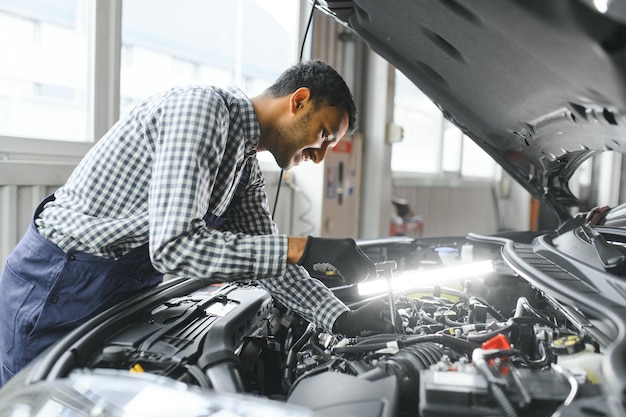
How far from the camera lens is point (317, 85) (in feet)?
5.00

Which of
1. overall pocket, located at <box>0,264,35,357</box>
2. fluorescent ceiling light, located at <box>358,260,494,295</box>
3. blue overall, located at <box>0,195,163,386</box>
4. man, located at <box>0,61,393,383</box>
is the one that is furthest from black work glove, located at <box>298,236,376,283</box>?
overall pocket, located at <box>0,264,35,357</box>

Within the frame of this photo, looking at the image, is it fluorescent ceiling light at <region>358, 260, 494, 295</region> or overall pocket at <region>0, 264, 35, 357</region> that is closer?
overall pocket at <region>0, 264, 35, 357</region>

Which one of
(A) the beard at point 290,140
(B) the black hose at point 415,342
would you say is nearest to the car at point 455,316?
(B) the black hose at point 415,342

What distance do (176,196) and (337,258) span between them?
439 millimetres

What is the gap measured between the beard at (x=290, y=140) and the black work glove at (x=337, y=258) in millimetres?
355

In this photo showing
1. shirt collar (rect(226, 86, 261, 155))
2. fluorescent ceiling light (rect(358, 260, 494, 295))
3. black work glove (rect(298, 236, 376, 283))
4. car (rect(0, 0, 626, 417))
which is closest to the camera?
car (rect(0, 0, 626, 417))

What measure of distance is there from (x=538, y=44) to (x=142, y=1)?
2666 mm

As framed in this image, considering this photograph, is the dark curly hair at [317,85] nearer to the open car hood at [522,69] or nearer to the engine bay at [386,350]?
the open car hood at [522,69]

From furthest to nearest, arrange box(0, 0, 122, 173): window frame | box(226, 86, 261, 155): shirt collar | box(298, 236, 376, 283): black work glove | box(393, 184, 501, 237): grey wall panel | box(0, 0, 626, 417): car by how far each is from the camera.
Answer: box(393, 184, 501, 237): grey wall panel, box(0, 0, 122, 173): window frame, box(226, 86, 261, 155): shirt collar, box(298, 236, 376, 283): black work glove, box(0, 0, 626, 417): car

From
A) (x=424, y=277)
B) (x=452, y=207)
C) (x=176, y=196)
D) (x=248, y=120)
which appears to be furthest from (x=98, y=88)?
(x=452, y=207)

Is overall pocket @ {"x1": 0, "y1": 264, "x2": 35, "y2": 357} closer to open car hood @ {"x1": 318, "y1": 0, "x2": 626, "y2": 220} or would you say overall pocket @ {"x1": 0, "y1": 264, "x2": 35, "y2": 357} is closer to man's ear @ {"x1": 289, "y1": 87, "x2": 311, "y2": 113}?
man's ear @ {"x1": 289, "y1": 87, "x2": 311, "y2": 113}

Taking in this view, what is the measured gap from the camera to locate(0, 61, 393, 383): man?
121 cm

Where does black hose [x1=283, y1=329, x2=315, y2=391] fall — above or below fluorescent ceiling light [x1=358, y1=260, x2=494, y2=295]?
below

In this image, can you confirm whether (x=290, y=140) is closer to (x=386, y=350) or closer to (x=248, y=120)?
(x=248, y=120)
